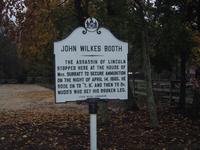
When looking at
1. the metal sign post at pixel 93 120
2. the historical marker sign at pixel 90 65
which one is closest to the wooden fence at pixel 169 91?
the historical marker sign at pixel 90 65

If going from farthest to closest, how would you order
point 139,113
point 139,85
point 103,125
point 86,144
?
point 139,85, point 139,113, point 103,125, point 86,144

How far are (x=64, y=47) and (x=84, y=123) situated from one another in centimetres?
760

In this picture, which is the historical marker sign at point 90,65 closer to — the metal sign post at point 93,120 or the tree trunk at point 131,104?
the metal sign post at point 93,120

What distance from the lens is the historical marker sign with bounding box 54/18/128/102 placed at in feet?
26.3

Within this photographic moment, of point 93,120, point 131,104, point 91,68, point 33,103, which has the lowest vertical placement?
point 33,103

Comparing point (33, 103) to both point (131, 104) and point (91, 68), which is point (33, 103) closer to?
point (131, 104)

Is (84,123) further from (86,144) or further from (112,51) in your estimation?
(112,51)

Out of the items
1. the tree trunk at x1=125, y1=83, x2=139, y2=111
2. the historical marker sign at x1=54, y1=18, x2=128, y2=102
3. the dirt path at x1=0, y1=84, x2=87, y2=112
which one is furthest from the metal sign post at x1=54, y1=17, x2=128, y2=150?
the dirt path at x1=0, y1=84, x2=87, y2=112

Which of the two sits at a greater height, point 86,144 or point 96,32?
point 96,32

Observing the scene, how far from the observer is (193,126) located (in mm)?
14320

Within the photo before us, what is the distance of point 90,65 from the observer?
8.10 metres

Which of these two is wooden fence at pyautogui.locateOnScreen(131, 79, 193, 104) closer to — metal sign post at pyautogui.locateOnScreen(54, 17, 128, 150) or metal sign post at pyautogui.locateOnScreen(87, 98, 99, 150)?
metal sign post at pyautogui.locateOnScreen(54, 17, 128, 150)

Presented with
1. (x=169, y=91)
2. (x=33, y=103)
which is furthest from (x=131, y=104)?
(x=33, y=103)

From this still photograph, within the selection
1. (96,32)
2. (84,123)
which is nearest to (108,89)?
(96,32)
